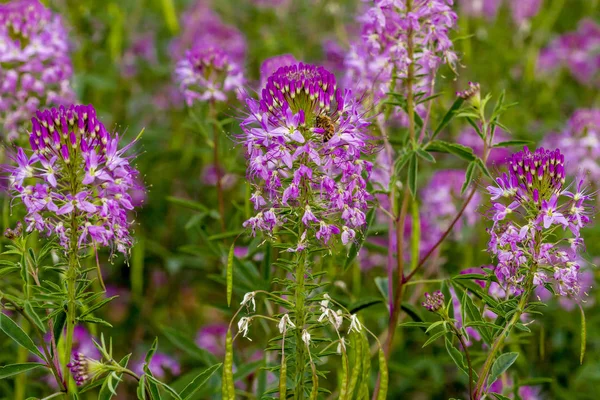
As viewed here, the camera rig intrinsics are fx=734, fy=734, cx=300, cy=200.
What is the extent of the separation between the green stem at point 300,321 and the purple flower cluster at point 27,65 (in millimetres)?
1586

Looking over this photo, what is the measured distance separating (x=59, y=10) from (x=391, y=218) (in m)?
3.02

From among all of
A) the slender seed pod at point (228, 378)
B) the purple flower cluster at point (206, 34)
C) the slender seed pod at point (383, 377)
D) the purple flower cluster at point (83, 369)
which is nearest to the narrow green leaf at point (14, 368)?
the purple flower cluster at point (83, 369)

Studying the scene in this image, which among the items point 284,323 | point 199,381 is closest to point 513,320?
point 284,323

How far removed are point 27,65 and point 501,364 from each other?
2.37m

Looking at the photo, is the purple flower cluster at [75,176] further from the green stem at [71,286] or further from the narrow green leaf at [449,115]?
the narrow green leaf at [449,115]

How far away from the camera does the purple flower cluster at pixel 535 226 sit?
6.81ft

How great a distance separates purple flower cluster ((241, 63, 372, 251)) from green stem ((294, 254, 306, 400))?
0.11 m

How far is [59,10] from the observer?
4766 mm

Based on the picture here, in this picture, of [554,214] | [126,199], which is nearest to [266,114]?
[126,199]

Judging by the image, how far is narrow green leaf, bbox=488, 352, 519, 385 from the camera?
2256mm

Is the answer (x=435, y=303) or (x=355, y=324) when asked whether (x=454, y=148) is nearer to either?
(x=435, y=303)

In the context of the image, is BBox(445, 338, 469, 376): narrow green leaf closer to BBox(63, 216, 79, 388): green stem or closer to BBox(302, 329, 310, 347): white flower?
BBox(302, 329, 310, 347): white flower

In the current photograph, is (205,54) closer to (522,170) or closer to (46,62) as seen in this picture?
(46,62)

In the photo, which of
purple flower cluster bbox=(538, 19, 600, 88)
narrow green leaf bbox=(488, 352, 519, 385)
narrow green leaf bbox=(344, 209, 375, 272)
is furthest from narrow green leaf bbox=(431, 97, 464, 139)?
purple flower cluster bbox=(538, 19, 600, 88)
